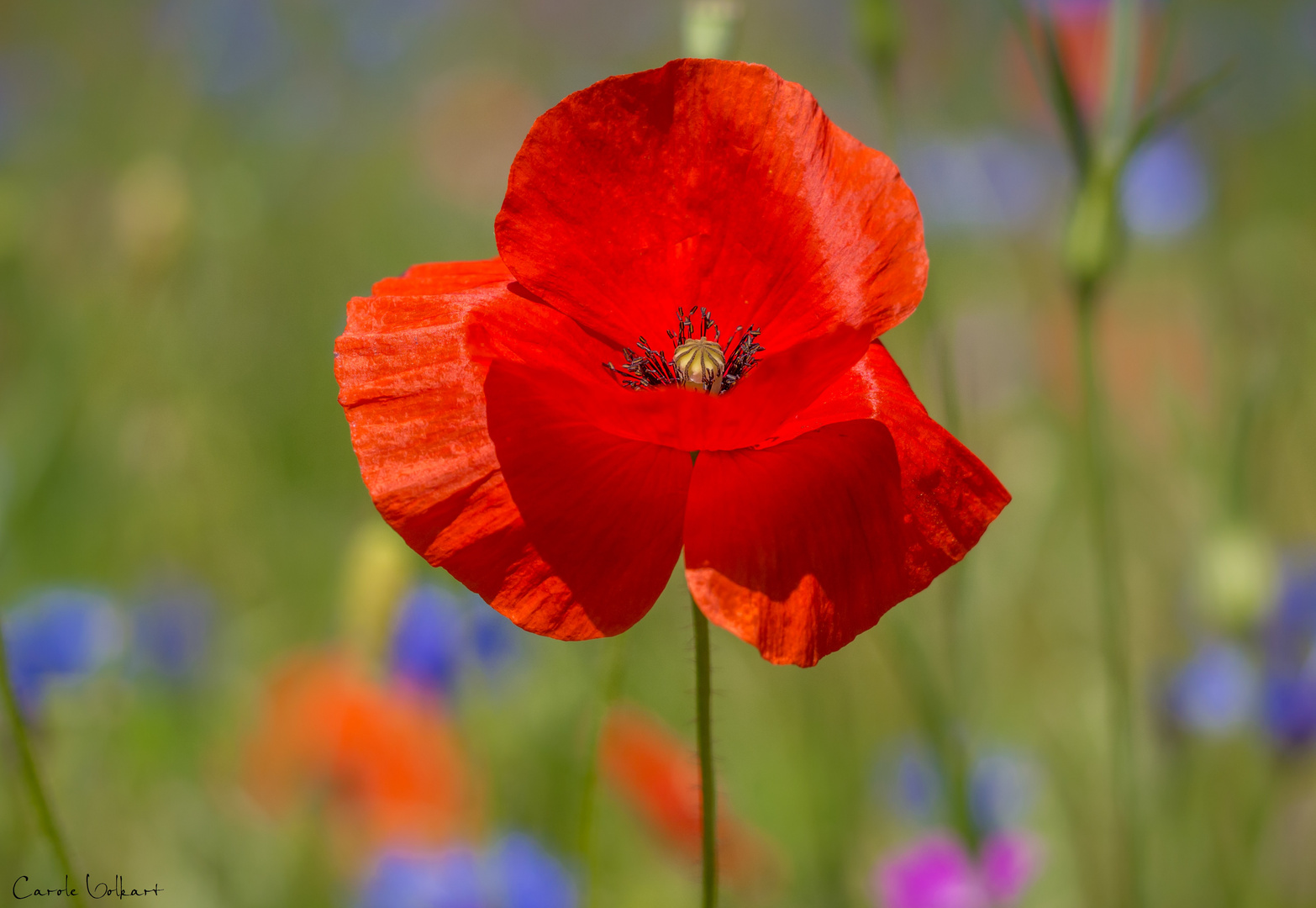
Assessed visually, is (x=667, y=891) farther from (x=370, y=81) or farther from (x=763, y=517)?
(x=370, y=81)

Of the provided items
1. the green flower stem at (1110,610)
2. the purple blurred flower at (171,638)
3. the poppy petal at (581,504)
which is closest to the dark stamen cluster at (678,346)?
the poppy petal at (581,504)

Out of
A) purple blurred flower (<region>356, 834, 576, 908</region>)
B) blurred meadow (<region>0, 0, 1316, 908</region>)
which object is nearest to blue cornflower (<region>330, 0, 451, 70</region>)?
blurred meadow (<region>0, 0, 1316, 908</region>)

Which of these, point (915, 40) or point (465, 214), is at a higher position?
point (915, 40)

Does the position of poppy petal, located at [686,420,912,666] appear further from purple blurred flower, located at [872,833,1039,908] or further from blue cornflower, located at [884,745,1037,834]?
blue cornflower, located at [884,745,1037,834]

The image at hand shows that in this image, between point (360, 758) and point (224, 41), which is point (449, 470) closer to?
point (360, 758)

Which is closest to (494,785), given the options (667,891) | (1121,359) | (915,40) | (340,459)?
(667,891)
